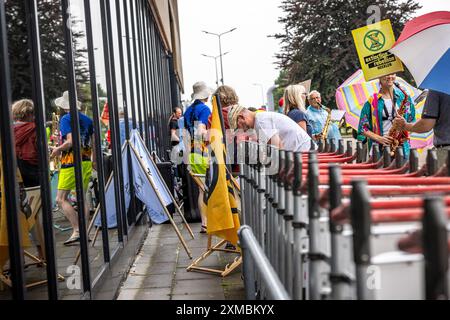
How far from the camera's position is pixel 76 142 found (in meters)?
4.48

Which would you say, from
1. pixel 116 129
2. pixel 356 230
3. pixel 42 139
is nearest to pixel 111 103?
pixel 116 129

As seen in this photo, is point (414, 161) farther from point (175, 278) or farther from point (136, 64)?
point (136, 64)

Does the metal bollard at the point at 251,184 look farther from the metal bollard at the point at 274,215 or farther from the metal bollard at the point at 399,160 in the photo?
the metal bollard at the point at 399,160

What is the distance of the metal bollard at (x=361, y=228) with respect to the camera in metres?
1.53

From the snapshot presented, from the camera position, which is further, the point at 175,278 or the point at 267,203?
the point at 175,278

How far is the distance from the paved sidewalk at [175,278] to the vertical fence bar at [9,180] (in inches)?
83.9

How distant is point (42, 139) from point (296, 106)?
4.22 meters

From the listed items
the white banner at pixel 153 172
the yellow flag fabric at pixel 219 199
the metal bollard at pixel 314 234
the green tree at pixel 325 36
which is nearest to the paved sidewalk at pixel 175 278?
the yellow flag fabric at pixel 219 199

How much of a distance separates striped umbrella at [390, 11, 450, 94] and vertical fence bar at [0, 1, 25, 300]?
121 inches

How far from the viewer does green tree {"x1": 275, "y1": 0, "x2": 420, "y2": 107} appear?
3841cm

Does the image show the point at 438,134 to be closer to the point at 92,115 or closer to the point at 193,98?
the point at 92,115

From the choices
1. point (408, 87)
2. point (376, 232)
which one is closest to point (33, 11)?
point (376, 232)

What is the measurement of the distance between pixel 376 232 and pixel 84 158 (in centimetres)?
339
